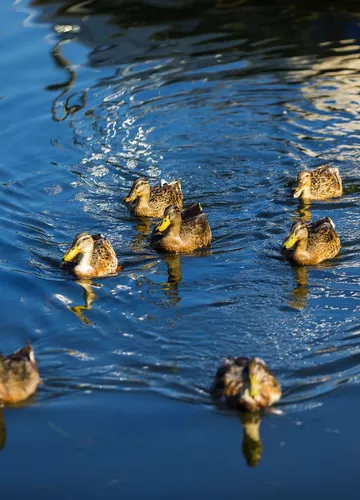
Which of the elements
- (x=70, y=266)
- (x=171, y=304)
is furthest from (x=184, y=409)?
(x=70, y=266)

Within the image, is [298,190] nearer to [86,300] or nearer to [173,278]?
[173,278]

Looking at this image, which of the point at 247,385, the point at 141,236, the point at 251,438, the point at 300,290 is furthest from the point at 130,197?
the point at 251,438

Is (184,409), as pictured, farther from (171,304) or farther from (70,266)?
(70,266)

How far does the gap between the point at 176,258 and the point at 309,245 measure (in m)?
1.43

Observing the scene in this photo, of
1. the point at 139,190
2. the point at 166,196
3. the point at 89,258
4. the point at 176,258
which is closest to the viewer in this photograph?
the point at 89,258

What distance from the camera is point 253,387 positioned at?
761cm

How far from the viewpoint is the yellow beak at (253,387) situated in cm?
760

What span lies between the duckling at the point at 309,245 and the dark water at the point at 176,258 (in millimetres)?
142

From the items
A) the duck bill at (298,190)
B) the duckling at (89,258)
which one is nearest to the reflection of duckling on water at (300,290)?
the duck bill at (298,190)

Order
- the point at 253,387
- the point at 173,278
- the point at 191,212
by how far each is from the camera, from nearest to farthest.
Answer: the point at 253,387 < the point at 173,278 < the point at 191,212

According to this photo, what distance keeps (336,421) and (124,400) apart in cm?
161

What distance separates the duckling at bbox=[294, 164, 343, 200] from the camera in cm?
1220

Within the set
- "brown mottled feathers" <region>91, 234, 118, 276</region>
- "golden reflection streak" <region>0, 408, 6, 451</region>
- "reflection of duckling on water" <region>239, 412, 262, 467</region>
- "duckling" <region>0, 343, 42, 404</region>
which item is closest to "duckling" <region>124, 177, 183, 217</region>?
"brown mottled feathers" <region>91, 234, 118, 276</region>

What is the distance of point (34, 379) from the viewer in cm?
812
